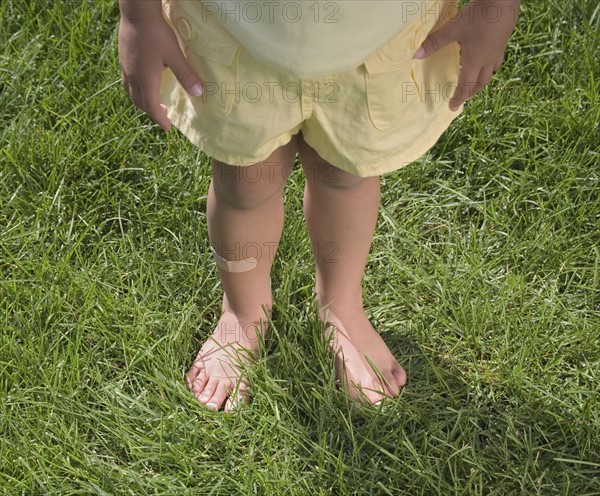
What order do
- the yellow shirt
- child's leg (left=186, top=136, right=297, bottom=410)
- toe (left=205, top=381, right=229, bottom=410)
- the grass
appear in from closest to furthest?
A: the yellow shirt < child's leg (left=186, top=136, right=297, bottom=410) < the grass < toe (left=205, top=381, right=229, bottom=410)

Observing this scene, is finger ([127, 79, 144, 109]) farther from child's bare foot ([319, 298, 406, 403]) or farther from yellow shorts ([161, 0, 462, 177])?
child's bare foot ([319, 298, 406, 403])

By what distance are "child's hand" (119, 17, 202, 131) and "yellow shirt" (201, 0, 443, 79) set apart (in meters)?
0.08

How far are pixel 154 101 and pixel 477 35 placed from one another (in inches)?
19.3

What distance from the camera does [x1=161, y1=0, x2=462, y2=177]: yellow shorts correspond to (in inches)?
52.5

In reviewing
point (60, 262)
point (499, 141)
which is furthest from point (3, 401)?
point (499, 141)

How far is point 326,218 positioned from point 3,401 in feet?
2.33

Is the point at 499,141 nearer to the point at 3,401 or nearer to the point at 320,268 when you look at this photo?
the point at 320,268

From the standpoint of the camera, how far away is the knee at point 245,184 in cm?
154

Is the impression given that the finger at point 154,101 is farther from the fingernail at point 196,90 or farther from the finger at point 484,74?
the finger at point 484,74

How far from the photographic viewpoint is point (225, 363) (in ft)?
6.06

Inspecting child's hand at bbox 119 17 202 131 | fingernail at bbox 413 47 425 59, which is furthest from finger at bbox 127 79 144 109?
fingernail at bbox 413 47 425 59

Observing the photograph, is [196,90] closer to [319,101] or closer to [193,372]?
[319,101]

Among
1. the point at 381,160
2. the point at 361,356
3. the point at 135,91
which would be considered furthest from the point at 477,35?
the point at 361,356

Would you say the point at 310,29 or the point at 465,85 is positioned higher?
the point at 310,29
